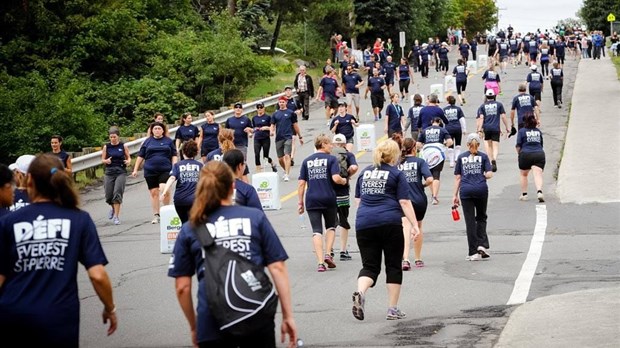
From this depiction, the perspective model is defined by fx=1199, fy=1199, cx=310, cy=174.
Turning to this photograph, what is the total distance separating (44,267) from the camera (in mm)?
7062

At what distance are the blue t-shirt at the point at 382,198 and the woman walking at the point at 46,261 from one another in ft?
16.3

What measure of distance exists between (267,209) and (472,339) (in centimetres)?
1070

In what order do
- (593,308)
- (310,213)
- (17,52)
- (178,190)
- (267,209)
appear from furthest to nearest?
(17,52)
(267,209)
(178,190)
(310,213)
(593,308)

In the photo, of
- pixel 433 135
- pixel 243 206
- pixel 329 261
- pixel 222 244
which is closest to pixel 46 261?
pixel 222 244

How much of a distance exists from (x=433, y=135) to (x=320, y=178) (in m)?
7.92

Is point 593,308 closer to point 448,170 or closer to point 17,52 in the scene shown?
point 448,170

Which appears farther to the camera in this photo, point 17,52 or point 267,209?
point 17,52

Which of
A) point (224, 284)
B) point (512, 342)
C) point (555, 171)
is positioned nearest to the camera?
point (224, 284)

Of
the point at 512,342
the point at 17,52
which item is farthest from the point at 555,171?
the point at 17,52

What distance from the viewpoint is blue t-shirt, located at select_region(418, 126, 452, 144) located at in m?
23.0

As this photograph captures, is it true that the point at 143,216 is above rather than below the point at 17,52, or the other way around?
below

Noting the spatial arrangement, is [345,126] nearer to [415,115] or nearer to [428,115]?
[415,115]

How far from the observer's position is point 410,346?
10.9 m

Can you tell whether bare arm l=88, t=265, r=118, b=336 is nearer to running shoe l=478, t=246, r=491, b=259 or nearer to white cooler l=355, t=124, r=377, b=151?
running shoe l=478, t=246, r=491, b=259
